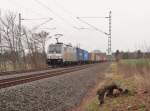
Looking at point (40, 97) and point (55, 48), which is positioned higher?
point (55, 48)

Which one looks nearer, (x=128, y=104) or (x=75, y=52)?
(x=128, y=104)

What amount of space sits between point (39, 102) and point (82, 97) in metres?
6.33

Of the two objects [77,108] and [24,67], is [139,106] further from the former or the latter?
[24,67]

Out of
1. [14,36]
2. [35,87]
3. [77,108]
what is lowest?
[77,108]

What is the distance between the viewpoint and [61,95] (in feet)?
52.6

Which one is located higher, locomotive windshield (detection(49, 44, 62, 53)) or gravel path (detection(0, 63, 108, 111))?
locomotive windshield (detection(49, 44, 62, 53))

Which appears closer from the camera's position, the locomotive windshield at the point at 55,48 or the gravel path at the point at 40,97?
the gravel path at the point at 40,97

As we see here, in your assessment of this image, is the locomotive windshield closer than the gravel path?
No

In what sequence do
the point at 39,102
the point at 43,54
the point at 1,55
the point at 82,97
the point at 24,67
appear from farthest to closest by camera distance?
the point at 43,54
the point at 24,67
the point at 1,55
the point at 82,97
the point at 39,102

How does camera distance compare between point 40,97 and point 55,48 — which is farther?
point 55,48

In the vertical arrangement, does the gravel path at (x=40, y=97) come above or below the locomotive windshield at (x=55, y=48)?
below

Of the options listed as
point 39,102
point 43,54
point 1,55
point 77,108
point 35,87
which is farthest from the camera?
point 43,54

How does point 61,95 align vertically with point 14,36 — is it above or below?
below

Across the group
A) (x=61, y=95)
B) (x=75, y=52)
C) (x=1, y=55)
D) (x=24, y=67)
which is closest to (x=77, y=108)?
(x=61, y=95)
